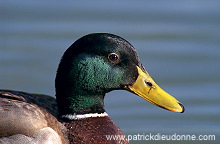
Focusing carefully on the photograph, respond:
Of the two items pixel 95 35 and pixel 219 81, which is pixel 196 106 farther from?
pixel 95 35

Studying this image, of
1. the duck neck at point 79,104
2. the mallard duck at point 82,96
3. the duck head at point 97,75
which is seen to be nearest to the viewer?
the mallard duck at point 82,96

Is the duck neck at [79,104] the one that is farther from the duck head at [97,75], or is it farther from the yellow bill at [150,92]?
the yellow bill at [150,92]

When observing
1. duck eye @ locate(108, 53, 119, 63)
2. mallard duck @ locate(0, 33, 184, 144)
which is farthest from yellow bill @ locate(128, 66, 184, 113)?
duck eye @ locate(108, 53, 119, 63)

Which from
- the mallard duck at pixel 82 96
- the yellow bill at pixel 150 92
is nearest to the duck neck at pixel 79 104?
the mallard duck at pixel 82 96

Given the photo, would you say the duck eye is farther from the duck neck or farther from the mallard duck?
the duck neck

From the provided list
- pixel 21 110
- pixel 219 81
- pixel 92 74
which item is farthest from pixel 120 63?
pixel 219 81

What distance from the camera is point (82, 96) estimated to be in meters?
7.00

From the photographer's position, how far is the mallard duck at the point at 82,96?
6.64 m

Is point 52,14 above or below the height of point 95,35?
above

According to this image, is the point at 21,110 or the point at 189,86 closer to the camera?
the point at 21,110

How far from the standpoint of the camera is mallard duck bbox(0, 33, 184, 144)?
6.64 m

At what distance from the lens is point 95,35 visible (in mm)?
6891

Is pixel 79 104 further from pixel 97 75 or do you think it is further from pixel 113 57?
pixel 113 57

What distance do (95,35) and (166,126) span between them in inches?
99.4
